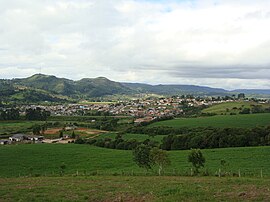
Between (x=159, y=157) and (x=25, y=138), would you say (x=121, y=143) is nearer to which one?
(x=25, y=138)

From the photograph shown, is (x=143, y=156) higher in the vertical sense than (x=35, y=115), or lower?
higher

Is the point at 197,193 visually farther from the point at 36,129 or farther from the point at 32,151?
the point at 36,129

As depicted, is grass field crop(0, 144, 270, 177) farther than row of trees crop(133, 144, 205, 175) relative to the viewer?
Yes

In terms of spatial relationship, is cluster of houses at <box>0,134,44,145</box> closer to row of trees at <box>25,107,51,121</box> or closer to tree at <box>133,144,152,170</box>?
row of trees at <box>25,107,51,121</box>

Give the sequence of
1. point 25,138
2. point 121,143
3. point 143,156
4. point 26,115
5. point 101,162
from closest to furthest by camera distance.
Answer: point 143,156
point 101,162
point 121,143
point 25,138
point 26,115

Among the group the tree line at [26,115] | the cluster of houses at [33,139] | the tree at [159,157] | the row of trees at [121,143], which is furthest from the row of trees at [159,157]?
the tree line at [26,115]

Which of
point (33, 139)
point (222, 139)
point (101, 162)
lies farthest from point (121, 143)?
point (33, 139)

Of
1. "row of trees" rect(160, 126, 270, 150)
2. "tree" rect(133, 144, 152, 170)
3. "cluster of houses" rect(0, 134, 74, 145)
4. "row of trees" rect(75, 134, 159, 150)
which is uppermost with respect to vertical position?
"tree" rect(133, 144, 152, 170)

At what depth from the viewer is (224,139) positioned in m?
71.7

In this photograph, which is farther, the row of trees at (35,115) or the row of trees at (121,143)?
the row of trees at (35,115)

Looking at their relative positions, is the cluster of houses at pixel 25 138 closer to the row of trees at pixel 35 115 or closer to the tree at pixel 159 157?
the row of trees at pixel 35 115

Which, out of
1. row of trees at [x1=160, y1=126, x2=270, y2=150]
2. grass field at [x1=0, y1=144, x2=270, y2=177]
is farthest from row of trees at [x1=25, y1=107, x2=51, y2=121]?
row of trees at [x1=160, y1=126, x2=270, y2=150]

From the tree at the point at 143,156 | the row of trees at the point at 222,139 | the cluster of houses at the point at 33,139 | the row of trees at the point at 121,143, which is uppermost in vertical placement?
the tree at the point at 143,156

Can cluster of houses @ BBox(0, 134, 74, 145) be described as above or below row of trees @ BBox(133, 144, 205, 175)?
below
